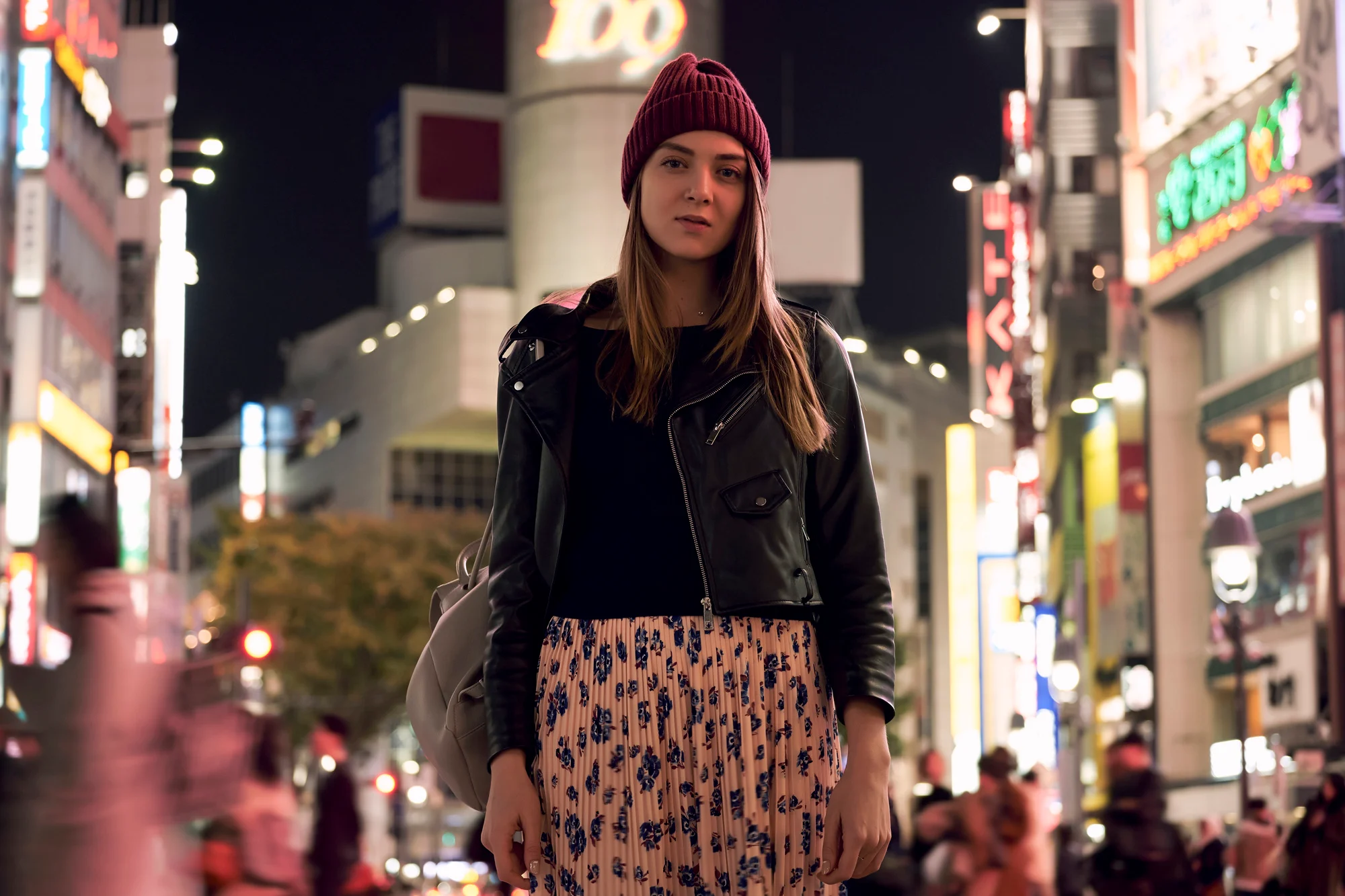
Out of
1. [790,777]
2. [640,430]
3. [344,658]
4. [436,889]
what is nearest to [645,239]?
[640,430]

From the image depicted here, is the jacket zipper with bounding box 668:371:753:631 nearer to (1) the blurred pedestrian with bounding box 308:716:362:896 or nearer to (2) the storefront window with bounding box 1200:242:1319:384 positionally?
(1) the blurred pedestrian with bounding box 308:716:362:896

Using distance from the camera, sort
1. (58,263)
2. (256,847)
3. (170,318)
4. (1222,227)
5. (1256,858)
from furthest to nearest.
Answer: (170,318) → (58,263) → (1222,227) → (1256,858) → (256,847)

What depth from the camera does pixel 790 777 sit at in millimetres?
3158

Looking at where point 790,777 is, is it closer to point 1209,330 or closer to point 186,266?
point 1209,330

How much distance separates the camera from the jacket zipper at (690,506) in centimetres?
315

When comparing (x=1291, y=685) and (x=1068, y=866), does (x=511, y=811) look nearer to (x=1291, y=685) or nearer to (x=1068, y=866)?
(x=1068, y=866)

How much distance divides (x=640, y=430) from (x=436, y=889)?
137 feet

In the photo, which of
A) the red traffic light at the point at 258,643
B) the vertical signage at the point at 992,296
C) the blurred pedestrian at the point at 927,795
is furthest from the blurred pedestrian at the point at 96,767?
the vertical signage at the point at 992,296

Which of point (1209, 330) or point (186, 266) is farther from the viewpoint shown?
point (186, 266)

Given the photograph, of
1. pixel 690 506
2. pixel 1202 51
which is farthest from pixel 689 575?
pixel 1202 51

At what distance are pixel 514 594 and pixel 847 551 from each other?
0.53 m

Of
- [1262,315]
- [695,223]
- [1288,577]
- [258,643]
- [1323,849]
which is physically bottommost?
[1323,849]

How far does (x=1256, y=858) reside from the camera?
48.0 ft

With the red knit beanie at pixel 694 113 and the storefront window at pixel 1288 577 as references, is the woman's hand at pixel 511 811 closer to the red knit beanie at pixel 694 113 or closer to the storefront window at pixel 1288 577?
the red knit beanie at pixel 694 113
